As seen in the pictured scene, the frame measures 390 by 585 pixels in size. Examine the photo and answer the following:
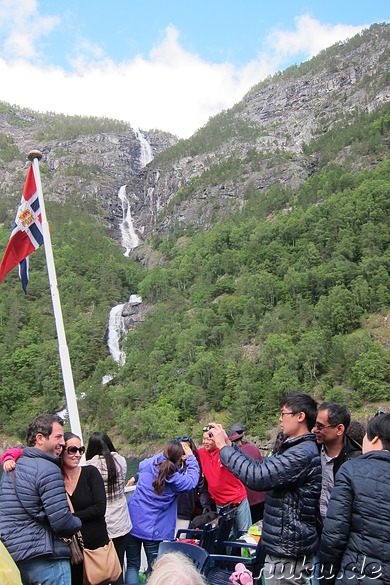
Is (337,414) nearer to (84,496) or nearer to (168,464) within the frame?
(168,464)

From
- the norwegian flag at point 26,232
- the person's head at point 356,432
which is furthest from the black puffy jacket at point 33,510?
the norwegian flag at point 26,232

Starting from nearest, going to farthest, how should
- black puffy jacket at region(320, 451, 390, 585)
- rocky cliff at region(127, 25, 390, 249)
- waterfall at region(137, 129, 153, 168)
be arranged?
black puffy jacket at region(320, 451, 390, 585), rocky cliff at region(127, 25, 390, 249), waterfall at region(137, 129, 153, 168)

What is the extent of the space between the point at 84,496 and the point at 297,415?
2066mm

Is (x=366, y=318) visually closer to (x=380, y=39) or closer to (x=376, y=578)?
(x=376, y=578)

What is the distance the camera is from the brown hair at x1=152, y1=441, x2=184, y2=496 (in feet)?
15.6

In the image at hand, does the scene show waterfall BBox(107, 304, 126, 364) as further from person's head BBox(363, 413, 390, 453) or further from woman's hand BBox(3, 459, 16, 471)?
person's head BBox(363, 413, 390, 453)

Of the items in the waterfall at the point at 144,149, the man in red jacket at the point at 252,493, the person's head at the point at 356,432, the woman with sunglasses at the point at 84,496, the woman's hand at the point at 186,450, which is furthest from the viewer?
the waterfall at the point at 144,149

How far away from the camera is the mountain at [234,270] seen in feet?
191

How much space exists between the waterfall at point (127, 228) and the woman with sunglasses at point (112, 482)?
385 feet

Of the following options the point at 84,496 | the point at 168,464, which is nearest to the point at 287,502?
the point at 168,464

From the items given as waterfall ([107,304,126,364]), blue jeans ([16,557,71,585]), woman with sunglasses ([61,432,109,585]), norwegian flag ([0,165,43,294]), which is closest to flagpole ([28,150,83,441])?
norwegian flag ([0,165,43,294])

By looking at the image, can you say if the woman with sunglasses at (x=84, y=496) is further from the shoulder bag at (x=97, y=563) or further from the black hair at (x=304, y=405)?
the black hair at (x=304, y=405)

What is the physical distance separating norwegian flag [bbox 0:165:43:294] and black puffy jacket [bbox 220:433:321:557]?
6.85m

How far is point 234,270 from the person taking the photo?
272 feet
